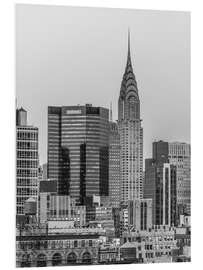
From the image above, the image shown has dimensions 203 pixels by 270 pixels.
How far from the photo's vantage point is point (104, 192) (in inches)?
221

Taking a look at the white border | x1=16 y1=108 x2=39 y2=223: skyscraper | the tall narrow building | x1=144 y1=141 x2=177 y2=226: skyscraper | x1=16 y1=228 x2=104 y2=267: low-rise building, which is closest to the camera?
the white border

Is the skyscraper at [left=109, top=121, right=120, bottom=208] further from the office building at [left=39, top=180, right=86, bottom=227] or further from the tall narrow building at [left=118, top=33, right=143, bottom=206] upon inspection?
the office building at [left=39, top=180, right=86, bottom=227]

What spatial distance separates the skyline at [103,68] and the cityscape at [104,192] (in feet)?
0.15

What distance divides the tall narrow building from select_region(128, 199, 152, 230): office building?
4 centimetres

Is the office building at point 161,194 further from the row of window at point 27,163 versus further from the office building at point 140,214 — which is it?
the row of window at point 27,163

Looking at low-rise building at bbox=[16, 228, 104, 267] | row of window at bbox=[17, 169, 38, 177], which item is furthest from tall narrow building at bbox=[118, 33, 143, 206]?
row of window at bbox=[17, 169, 38, 177]

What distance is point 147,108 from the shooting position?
5656 millimetres

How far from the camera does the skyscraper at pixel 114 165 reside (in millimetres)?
5664

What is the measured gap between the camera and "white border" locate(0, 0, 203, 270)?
505cm

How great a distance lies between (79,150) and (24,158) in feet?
1.39

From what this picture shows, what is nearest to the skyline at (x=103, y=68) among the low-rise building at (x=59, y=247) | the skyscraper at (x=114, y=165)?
the skyscraper at (x=114, y=165)
